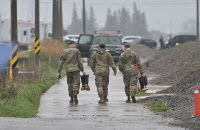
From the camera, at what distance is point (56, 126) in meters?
11.9

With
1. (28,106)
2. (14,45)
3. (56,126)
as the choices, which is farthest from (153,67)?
(56,126)

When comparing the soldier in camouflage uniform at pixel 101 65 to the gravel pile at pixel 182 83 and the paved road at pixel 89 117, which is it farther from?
the gravel pile at pixel 182 83

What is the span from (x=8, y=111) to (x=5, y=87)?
3.01 metres

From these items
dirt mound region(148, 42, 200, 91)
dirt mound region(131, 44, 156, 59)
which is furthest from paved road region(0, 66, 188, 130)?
dirt mound region(131, 44, 156, 59)

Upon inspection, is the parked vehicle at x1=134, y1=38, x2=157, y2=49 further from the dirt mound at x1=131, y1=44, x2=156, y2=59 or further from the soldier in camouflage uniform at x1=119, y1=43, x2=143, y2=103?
the soldier in camouflage uniform at x1=119, y1=43, x2=143, y2=103

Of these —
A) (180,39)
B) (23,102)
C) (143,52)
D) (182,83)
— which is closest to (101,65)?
(23,102)

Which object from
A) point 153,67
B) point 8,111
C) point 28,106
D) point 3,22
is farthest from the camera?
point 3,22

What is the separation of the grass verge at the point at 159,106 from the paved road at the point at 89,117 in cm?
20

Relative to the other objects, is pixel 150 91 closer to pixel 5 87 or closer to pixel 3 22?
pixel 5 87

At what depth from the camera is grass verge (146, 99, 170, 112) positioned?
15075 mm

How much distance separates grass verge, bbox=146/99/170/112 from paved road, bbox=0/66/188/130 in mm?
197

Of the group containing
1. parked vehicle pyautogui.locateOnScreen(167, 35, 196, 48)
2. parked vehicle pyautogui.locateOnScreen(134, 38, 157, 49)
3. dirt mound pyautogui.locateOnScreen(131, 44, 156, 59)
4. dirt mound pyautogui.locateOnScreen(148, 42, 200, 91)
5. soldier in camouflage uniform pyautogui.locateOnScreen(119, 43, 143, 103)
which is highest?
soldier in camouflage uniform pyautogui.locateOnScreen(119, 43, 143, 103)

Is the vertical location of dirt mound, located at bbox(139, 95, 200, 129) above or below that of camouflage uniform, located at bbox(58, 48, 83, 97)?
below

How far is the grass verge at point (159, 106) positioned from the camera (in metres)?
15.1
